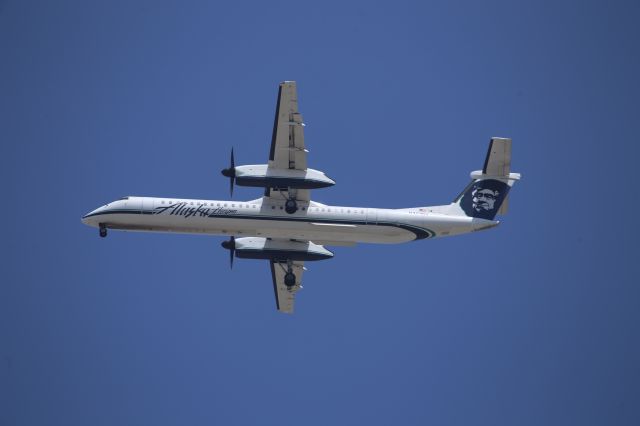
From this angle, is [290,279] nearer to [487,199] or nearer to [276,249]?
[276,249]

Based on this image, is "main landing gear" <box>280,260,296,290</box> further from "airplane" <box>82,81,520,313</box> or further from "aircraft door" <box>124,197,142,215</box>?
"aircraft door" <box>124,197,142,215</box>

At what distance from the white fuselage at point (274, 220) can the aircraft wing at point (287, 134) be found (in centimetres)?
208

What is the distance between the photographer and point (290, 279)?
1954 inches

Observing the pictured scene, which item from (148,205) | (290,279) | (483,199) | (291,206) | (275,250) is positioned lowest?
(290,279)

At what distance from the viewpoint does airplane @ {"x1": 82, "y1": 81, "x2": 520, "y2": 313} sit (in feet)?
149

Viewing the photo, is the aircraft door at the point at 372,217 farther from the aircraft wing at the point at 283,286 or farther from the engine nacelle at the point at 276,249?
the aircraft wing at the point at 283,286

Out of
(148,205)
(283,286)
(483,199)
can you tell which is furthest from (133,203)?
(483,199)

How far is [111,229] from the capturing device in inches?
1859

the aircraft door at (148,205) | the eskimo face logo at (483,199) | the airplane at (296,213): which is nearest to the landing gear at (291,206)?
the airplane at (296,213)

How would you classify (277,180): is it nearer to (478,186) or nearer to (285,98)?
(285,98)

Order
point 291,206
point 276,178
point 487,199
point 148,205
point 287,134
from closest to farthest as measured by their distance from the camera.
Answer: point 287,134 → point 276,178 → point 291,206 → point 148,205 → point 487,199

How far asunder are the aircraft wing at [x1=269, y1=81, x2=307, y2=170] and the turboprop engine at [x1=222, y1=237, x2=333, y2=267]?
4.83 m

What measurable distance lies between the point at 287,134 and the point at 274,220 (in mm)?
3939

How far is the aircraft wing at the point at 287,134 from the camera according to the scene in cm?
4350
